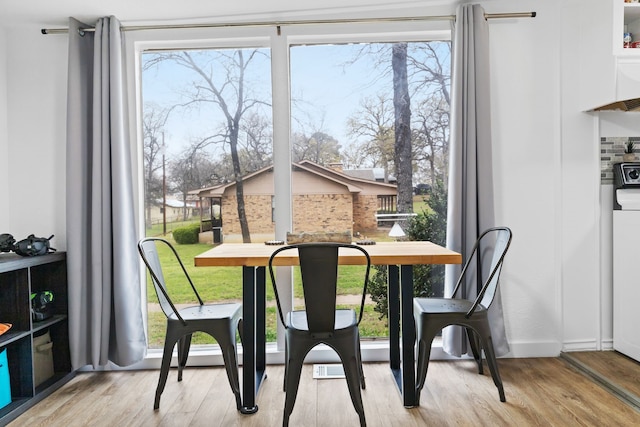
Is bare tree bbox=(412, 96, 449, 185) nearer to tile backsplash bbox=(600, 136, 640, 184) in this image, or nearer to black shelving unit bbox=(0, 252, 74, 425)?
tile backsplash bbox=(600, 136, 640, 184)

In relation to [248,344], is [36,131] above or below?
above

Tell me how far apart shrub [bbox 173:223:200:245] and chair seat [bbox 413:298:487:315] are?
5.22ft

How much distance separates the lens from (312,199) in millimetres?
3250

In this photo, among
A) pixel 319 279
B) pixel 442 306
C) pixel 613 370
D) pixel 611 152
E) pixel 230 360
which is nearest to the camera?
pixel 319 279

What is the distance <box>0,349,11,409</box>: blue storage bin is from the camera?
Answer: 2.46 metres

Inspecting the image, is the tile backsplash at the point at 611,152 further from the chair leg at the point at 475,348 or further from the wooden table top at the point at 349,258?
the wooden table top at the point at 349,258

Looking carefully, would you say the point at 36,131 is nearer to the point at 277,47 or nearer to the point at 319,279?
the point at 277,47

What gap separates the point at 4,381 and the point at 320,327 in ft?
5.81

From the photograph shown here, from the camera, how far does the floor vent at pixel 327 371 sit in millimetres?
2893

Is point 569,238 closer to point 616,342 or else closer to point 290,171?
point 616,342

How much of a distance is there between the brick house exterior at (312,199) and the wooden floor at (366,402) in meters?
0.99

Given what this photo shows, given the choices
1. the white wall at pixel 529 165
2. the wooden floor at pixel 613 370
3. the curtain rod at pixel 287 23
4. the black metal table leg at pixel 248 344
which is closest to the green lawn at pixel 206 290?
the black metal table leg at pixel 248 344

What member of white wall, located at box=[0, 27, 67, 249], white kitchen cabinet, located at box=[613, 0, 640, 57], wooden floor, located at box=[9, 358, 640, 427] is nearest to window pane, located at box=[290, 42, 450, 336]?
wooden floor, located at box=[9, 358, 640, 427]

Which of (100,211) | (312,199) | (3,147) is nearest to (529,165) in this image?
(312,199)
